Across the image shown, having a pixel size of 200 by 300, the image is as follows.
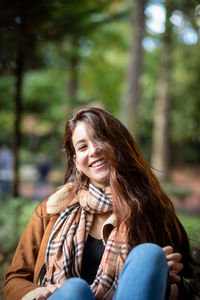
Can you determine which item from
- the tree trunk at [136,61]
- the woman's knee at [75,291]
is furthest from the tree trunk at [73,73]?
the woman's knee at [75,291]

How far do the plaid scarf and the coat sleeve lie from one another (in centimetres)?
10

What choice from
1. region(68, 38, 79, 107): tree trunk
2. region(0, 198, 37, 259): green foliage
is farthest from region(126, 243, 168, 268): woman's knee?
region(68, 38, 79, 107): tree trunk

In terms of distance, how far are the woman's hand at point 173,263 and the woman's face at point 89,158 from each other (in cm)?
59

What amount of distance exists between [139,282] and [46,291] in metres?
0.60

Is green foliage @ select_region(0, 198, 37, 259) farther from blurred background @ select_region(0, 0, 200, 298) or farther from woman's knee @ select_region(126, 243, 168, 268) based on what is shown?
woman's knee @ select_region(126, 243, 168, 268)

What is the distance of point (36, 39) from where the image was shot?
739cm

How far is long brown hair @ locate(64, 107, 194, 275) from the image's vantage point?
6.42 feet

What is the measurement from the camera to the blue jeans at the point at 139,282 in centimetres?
148

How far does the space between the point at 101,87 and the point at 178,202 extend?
549cm

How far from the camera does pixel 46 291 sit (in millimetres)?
1789

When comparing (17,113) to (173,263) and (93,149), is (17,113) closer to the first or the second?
(93,149)

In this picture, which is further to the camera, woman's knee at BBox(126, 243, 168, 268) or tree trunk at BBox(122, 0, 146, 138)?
tree trunk at BBox(122, 0, 146, 138)

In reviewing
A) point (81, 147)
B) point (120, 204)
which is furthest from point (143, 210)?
point (81, 147)

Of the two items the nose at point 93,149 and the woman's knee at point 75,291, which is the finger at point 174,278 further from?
the nose at point 93,149
